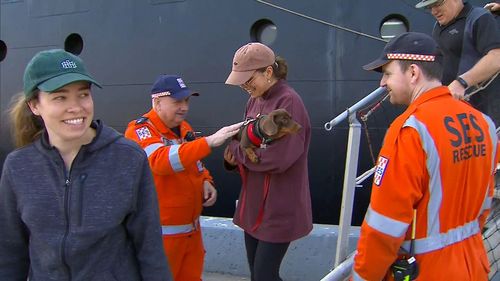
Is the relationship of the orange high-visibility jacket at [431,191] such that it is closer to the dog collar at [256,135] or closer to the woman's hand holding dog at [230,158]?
the dog collar at [256,135]

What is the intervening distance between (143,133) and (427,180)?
1.64m

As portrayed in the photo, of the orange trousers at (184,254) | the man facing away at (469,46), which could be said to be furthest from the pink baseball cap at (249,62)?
the orange trousers at (184,254)

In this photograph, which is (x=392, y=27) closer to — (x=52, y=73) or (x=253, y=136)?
(x=253, y=136)

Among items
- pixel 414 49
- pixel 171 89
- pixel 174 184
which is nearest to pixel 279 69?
pixel 171 89

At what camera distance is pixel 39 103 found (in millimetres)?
1741

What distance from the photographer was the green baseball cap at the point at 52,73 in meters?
1.65

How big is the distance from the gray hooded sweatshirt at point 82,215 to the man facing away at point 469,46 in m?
1.63

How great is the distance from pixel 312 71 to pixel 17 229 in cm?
347

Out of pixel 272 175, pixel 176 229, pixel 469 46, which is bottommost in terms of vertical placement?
pixel 176 229

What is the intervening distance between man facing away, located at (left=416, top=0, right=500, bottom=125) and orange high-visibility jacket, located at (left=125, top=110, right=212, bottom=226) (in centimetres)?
138

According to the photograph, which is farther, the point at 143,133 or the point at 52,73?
the point at 143,133

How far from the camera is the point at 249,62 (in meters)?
2.64

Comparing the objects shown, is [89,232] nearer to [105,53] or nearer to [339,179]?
[339,179]

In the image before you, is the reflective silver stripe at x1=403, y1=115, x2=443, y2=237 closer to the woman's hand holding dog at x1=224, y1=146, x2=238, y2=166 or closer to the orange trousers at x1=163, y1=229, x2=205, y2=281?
the woman's hand holding dog at x1=224, y1=146, x2=238, y2=166
